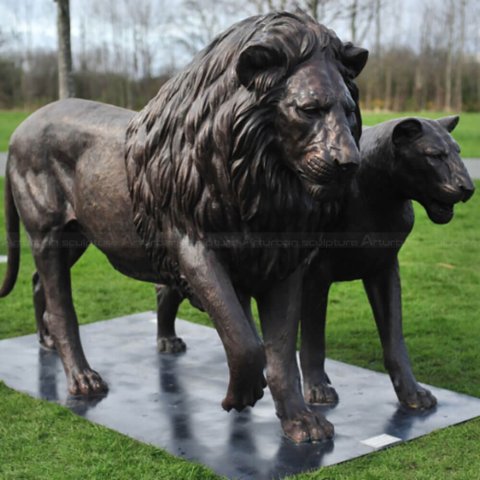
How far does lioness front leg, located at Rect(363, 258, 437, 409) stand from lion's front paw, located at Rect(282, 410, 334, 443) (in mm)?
691

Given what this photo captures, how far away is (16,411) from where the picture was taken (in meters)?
5.16

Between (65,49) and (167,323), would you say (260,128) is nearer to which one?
(167,323)

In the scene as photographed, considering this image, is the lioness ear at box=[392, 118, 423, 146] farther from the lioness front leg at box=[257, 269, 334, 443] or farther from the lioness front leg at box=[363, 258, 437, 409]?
the lioness front leg at box=[257, 269, 334, 443]

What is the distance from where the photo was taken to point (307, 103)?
3.89 m

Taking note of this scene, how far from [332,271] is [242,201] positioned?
1140 millimetres

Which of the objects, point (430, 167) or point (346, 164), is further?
point (430, 167)

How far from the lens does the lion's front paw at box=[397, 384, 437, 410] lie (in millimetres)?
5027

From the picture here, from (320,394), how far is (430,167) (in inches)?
63.0

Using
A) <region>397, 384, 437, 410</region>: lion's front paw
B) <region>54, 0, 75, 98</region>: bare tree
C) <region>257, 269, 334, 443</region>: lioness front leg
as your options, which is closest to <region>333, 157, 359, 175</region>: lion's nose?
<region>257, 269, 334, 443</region>: lioness front leg

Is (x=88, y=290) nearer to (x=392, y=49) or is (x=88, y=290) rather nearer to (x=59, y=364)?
(x=59, y=364)

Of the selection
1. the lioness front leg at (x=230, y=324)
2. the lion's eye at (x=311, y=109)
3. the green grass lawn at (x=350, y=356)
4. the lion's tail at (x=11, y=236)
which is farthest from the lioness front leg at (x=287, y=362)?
the lion's tail at (x=11, y=236)

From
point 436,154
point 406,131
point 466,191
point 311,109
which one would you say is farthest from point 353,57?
point 466,191

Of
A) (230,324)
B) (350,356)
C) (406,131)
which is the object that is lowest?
(350,356)

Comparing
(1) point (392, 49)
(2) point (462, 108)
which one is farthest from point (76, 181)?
(1) point (392, 49)
